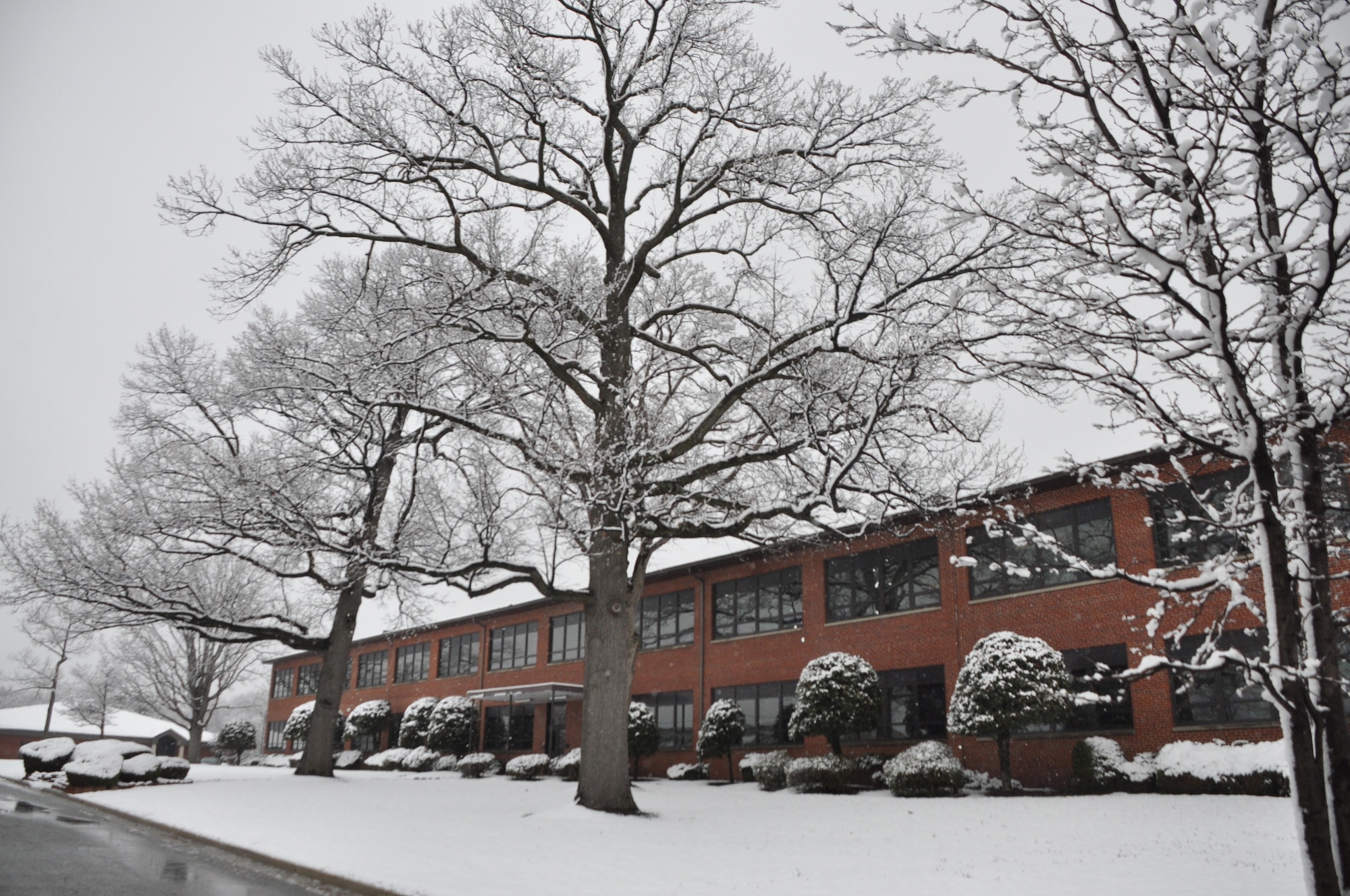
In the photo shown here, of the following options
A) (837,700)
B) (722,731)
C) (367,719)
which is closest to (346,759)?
(367,719)

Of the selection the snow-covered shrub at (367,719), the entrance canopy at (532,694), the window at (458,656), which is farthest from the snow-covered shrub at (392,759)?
the window at (458,656)

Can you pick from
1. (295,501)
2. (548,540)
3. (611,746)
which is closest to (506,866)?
(611,746)

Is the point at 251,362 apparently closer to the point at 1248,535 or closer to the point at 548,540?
the point at 548,540

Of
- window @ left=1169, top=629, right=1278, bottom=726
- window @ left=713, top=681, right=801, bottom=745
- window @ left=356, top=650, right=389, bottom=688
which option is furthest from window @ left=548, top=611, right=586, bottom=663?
window @ left=1169, top=629, right=1278, bottom=726

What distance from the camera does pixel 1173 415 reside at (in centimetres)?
525

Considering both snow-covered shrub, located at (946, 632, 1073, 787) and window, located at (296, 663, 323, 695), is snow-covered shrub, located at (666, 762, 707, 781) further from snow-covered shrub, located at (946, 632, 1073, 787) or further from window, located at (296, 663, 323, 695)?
window, located at (296, 663, 323, 695)

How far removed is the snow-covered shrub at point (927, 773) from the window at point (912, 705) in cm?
288

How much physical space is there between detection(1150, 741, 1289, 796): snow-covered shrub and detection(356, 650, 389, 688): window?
3816cm

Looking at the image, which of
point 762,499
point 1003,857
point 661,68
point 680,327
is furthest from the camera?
point 680,327

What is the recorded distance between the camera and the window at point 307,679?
171 feet

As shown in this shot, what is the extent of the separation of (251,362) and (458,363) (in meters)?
11.0

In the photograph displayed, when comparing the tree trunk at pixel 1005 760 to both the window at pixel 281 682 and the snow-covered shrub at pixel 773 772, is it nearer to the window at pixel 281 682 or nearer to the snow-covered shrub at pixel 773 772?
the snow-covered shrub at pixel 773 772

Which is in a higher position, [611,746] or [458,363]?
[458,363]

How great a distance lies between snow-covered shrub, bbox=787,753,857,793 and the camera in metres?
20.9
